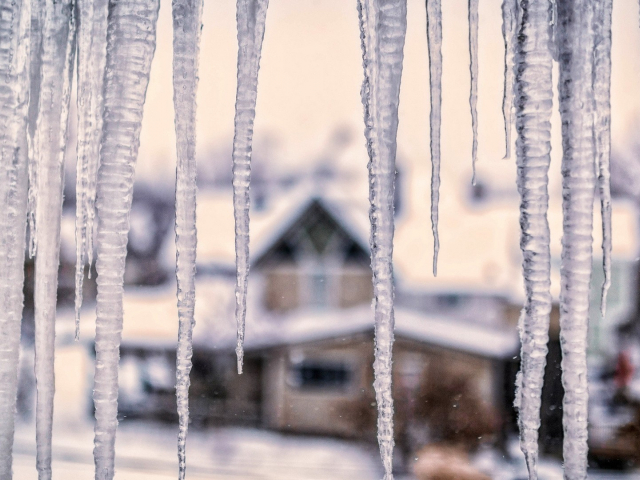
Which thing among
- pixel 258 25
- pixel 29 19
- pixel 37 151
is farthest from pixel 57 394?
pixel 258 25

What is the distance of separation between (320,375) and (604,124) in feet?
2.47

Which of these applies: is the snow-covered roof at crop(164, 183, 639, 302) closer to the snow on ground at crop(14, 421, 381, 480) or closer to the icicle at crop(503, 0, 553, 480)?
the icicle at crop(503, 0, 553, 480)

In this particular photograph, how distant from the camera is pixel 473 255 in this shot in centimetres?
99

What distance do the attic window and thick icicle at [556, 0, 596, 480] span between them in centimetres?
46

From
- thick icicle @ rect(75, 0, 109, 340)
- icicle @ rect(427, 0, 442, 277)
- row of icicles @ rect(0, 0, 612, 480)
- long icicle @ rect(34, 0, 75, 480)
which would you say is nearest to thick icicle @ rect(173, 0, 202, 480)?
row of icicles @ rect(0, 0, 612, 480)

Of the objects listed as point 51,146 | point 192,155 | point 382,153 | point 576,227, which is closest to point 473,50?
point 382,153

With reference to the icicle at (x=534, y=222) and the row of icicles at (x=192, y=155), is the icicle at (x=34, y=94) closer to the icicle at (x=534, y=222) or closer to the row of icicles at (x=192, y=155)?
the row of icicles at (x=192, y=155)

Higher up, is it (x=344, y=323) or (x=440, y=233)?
(x=440, y=233)

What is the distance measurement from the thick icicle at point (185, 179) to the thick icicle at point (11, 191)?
34 centimetres

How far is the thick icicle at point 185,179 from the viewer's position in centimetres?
83

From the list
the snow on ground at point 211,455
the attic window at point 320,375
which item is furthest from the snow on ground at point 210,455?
the attic window at point 320,375

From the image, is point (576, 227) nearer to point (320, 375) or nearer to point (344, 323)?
point (344, 323)

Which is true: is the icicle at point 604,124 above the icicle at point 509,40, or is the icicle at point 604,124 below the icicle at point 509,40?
below

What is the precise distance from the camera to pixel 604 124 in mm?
760
